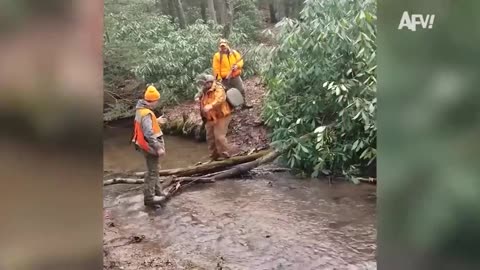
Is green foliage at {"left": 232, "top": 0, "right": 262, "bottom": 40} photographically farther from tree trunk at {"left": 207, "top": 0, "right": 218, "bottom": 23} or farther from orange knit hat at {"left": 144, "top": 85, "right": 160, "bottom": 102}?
orange knit hat at {"left": 144, "top": 85, "right": 160, "bottom": 102}

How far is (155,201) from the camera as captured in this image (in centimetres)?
293

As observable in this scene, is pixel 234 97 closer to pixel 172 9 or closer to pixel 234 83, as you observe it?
pixel 234 83

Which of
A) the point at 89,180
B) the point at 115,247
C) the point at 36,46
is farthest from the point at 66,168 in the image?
the point at 115,247

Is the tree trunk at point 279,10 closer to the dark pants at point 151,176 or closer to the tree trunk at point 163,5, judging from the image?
the tree trunk at point 163,5

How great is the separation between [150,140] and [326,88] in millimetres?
1061

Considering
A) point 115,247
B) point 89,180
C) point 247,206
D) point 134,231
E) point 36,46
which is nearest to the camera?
point 36,46

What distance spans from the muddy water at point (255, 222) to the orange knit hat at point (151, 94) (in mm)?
274

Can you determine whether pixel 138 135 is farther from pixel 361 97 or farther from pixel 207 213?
pixel 361 97

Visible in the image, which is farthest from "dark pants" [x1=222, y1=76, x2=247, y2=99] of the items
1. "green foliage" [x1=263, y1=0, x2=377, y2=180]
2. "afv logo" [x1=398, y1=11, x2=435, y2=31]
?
"afv logo" [x1=398, y1=11, x2=435, y2=31]

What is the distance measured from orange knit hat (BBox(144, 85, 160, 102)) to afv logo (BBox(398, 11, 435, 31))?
1.38 metres

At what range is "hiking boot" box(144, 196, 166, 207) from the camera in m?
2.89

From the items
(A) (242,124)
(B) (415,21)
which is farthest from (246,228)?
(B) (415,21)

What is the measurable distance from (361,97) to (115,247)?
1.46 m

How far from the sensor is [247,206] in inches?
118
